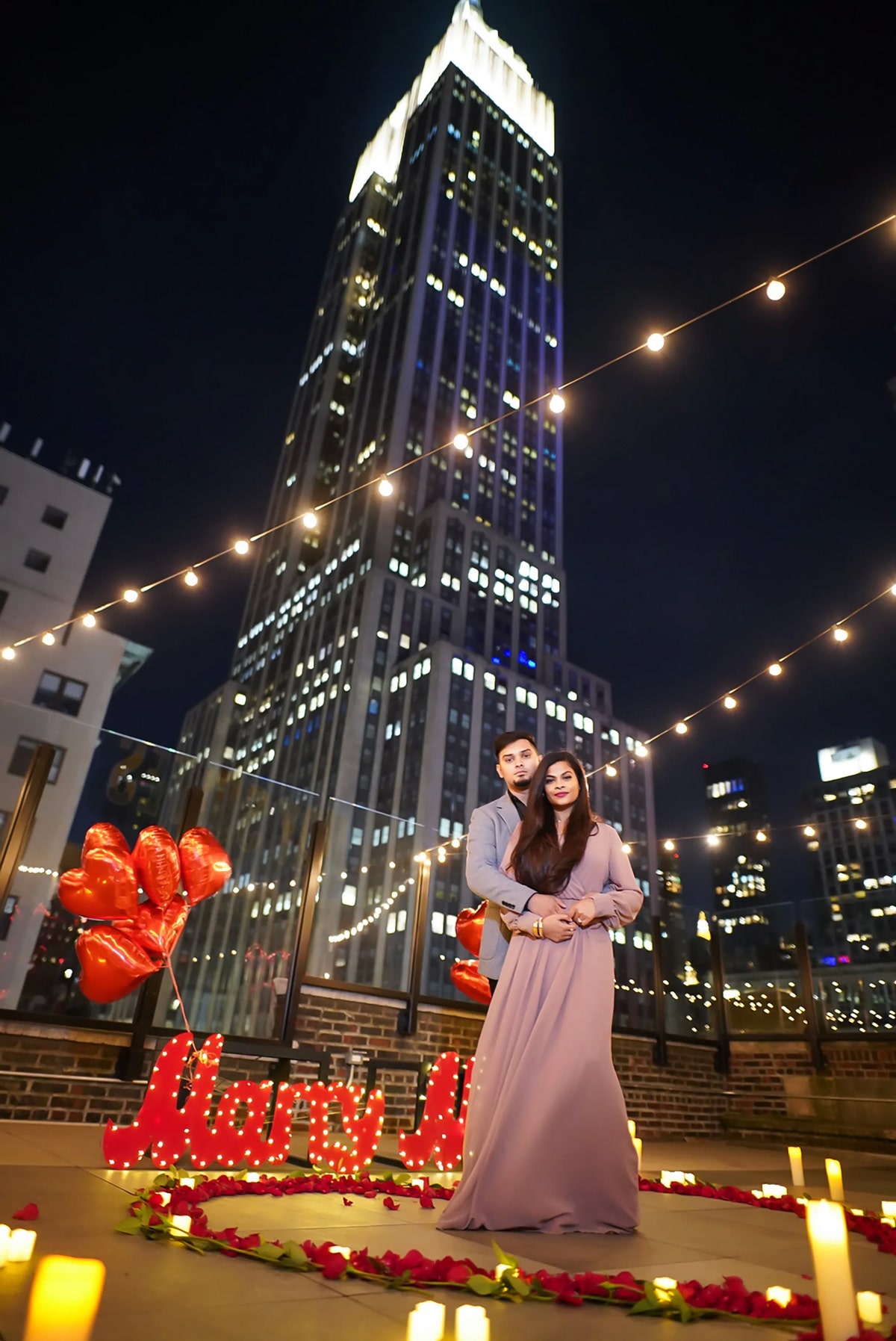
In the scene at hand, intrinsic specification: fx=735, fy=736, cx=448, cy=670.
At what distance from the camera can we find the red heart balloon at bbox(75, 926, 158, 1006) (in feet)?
15.0

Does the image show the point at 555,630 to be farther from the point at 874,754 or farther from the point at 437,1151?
the point at 437,1151

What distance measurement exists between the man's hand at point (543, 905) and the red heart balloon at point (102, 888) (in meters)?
3.06

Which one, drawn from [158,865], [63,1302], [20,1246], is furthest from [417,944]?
[63,1302]

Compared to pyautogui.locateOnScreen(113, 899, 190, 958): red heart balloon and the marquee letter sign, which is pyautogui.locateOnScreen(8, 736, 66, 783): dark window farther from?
the marquee letter sign

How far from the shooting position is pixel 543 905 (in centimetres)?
274

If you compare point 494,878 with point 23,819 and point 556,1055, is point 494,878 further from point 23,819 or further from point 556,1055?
point 23,819

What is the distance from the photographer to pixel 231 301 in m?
63.2

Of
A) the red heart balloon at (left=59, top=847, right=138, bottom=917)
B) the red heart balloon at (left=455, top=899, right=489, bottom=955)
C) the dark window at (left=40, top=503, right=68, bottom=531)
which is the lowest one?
the red heart balloon at (left=59, top=847, right=138, bottom=917)

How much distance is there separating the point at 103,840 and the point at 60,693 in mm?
20546

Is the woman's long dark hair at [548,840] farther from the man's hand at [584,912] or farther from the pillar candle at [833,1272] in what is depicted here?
the pillar candle at [833,1272]

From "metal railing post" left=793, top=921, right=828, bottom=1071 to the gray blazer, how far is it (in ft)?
21.1

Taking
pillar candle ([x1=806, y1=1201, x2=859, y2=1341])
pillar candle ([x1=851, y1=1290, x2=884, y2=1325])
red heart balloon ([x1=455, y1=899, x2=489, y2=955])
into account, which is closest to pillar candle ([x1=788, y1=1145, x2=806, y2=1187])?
pillar candle ([x1=851, y1=1290, x2=884, y2=1325])

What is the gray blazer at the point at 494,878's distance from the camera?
2.80 metres

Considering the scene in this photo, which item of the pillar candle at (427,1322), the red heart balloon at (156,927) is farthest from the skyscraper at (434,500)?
the pillar candle at (427,1322)
